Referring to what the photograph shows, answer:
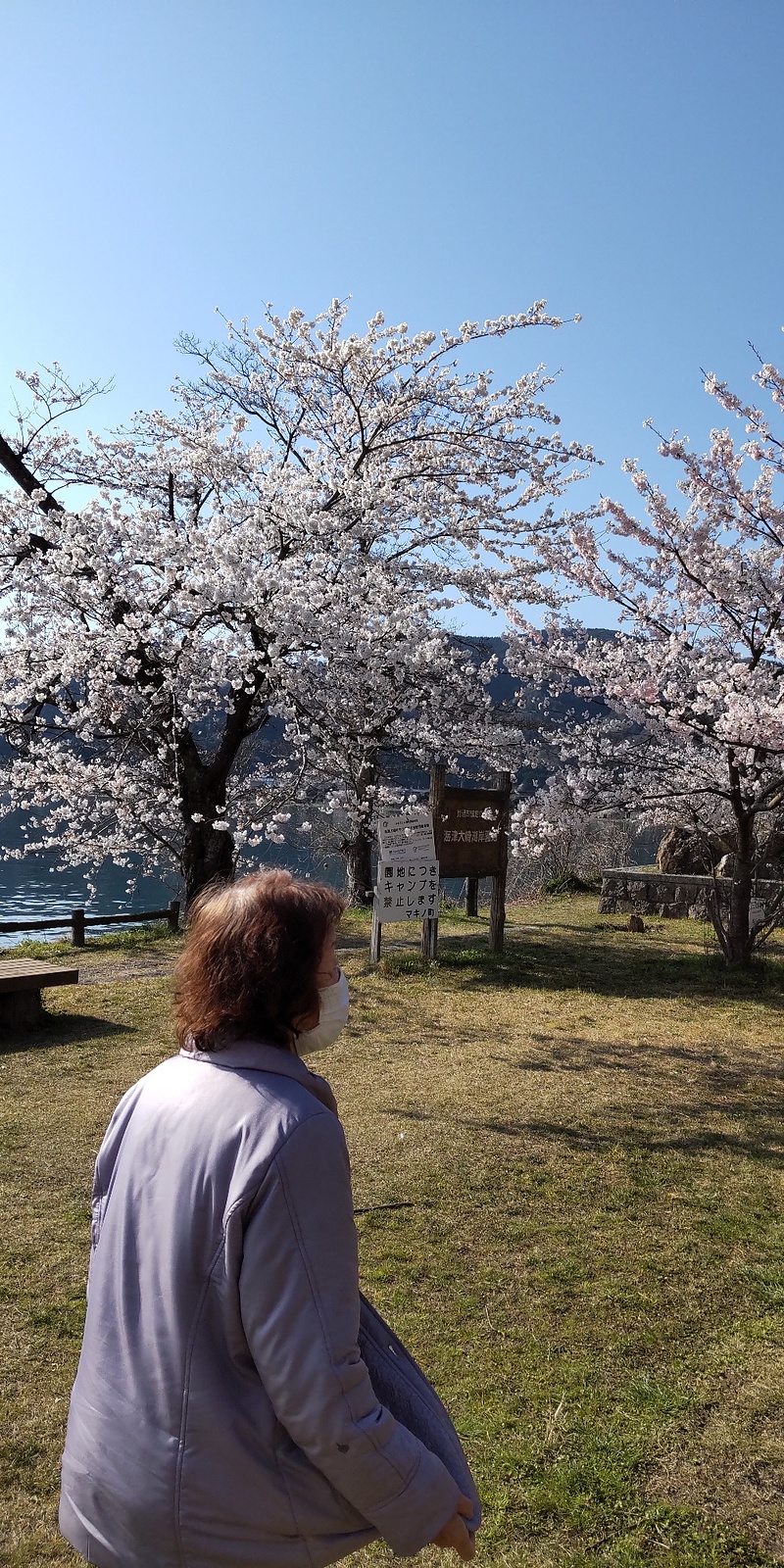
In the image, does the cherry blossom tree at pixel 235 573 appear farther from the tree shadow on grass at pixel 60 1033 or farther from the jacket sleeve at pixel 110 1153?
the jacket sleeve at pixel 110 1153

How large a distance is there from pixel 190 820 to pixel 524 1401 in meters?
6.74

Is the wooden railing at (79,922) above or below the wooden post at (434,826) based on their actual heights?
below

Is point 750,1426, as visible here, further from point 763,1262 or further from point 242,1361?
point 242,1361

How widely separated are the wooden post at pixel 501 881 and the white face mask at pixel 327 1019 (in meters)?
8.43

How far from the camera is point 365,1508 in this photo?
4.38 feet

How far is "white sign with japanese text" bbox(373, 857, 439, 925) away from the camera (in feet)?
29.9

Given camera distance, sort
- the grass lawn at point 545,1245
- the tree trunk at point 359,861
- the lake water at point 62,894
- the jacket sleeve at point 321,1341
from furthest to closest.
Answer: the lake water at point 62,894
the tree trunk at point 359,861
the grass lawn at point 545,1245
the jacket sleeve at point 321,1341

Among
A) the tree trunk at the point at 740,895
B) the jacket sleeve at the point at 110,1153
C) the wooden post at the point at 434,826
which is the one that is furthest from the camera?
the wooden post at the point at 434,826

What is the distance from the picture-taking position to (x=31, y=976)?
269 inches

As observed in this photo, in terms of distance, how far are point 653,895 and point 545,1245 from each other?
10720mm

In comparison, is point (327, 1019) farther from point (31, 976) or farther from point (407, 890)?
point (407, 890)

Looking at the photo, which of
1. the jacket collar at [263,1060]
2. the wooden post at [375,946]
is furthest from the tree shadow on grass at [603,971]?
the jacket collar at [263,1060]

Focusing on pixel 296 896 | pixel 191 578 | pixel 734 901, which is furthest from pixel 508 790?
pixel 296 896

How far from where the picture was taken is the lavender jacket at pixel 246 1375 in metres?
1.31
